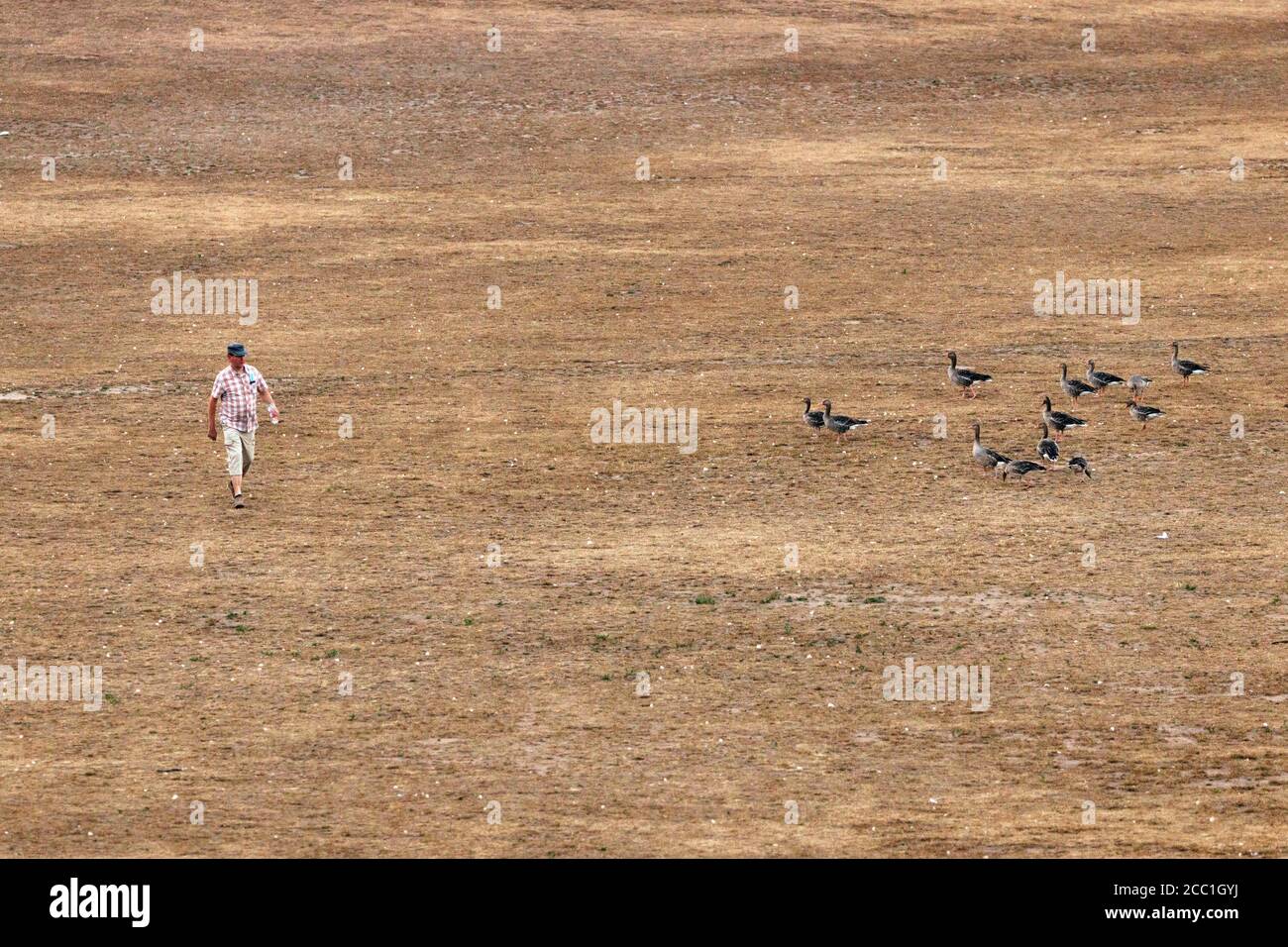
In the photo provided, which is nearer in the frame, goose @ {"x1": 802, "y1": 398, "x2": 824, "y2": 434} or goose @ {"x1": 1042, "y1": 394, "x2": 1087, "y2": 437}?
goose @ {"x1": 1042, "y1": 394, "x2": 1087, "y2": 437}

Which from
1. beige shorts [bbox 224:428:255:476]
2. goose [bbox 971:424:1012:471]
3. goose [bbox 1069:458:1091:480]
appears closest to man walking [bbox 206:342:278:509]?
beige shorts [bbox 224:428:255:476]

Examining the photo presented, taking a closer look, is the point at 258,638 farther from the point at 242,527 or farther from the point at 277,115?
the point at 277,115

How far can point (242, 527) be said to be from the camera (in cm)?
2364

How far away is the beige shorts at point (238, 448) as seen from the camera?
23938 millimetres

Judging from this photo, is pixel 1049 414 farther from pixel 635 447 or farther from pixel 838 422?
pixel 635 447

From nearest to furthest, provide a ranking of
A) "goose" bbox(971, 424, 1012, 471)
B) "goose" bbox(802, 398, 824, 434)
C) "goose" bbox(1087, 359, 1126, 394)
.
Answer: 1. "goose" bbox(971, 424, 1012, 471)
2. "goose" bbox(802, 398, 824, 434)
3. "goose" bbox(1087, 359, 1126, 394)

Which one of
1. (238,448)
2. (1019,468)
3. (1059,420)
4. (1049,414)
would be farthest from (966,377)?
(238,448)

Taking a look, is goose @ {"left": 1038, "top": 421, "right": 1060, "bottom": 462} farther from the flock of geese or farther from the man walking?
the man walking

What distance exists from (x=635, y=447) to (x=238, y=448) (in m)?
5.81

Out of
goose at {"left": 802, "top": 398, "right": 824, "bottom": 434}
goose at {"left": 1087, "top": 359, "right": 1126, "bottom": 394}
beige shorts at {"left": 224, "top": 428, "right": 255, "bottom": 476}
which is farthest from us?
goose at {"left": 1087, "top": 359, "right": 1126, "bottom": 394}

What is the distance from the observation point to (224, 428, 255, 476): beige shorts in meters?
23.9

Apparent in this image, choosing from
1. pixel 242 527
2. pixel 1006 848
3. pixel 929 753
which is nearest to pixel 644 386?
pixel 242 527

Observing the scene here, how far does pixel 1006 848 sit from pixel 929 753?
6.72ft

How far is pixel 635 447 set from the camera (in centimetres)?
2695
